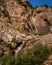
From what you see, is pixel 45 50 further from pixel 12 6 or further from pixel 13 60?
pixel 12 6

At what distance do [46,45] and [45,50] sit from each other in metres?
1.88

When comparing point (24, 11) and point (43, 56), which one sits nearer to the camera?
point (43, 56)

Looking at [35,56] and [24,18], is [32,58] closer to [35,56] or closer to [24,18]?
[35,56]

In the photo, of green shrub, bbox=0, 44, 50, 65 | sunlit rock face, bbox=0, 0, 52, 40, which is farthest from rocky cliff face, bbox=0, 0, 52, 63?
green shrub, bbox=0, 44, 50, 65

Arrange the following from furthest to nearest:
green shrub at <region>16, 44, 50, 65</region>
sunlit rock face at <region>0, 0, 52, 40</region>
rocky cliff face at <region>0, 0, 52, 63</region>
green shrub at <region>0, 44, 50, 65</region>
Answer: sunlit rock face at <region>0, 0, 52, 40</region> → rocky cliff face at <region>0, 0, 52, 63</region> → green shrub at <region>0, 44, 50, 65</region> → green shrub at <region>16, 44, 50, 65</region>

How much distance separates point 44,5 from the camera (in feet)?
280

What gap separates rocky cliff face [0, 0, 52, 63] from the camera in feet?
232

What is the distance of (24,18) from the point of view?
75.6 m

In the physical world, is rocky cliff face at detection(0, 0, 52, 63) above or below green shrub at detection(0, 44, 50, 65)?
above

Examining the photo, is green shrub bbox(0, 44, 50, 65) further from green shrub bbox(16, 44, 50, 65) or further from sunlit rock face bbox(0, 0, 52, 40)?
sunlit rock face bbox(0, 0, 52, 40)

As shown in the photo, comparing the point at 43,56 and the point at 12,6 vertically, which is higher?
the point at 12,6

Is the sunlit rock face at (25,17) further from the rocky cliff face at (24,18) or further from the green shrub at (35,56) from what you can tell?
the green shrub at (35,56)

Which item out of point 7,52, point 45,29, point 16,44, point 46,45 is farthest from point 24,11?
point 46,45

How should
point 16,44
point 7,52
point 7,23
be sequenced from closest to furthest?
point 7,52 < point 16,44 < point 7,23
